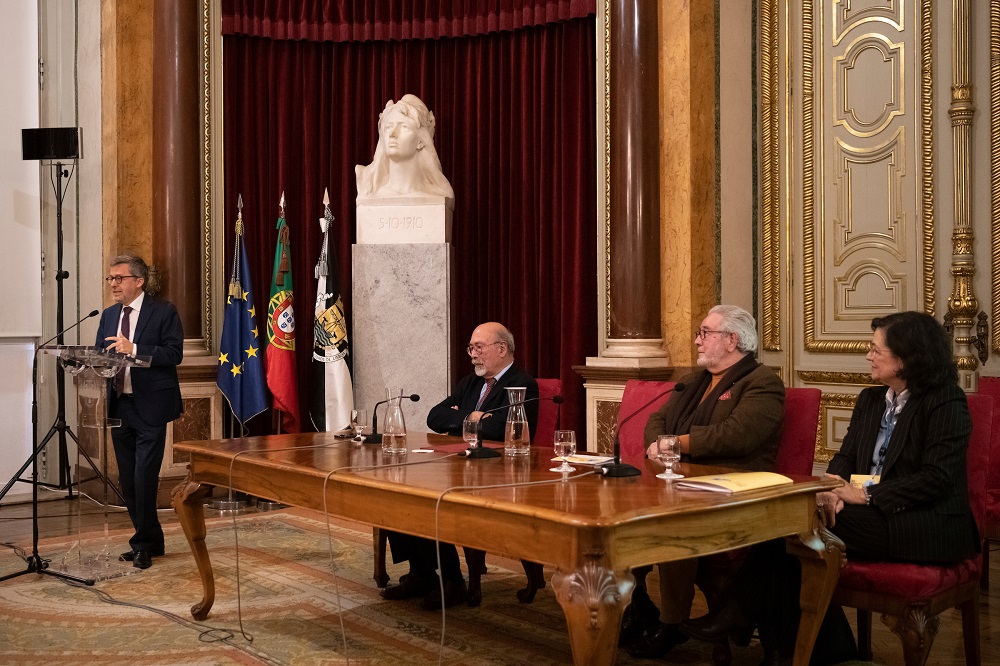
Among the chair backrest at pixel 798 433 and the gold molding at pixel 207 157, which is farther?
the gold molding at pixel 207 157

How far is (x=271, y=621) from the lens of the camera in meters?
3.82

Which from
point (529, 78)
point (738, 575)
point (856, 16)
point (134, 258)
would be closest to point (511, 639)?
point (738, 575)

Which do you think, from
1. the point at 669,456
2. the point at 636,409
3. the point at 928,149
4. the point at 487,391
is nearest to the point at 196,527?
the point at 487,391

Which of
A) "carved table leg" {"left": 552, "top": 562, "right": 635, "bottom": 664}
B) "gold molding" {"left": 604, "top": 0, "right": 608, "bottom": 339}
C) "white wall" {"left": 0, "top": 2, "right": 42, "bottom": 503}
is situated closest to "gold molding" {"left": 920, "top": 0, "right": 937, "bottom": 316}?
"gold molding" {"left": 604, "top": 0, "right": 608, "bottom": 339}

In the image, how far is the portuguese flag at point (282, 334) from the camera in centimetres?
634

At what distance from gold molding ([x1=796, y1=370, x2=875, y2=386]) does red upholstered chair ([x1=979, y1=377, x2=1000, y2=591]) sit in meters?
0.78

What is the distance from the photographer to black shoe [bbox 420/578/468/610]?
399 cm

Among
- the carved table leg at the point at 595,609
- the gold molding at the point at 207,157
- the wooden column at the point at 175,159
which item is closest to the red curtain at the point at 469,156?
the gold molding at the point at 207,157

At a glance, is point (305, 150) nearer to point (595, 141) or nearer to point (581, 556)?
point (595, 141)

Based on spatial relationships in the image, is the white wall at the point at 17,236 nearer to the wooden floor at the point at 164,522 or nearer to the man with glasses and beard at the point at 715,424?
the wooden floor at the point at 164,522

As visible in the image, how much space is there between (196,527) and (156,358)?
121cm

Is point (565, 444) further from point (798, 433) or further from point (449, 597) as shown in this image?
point (449, 597)

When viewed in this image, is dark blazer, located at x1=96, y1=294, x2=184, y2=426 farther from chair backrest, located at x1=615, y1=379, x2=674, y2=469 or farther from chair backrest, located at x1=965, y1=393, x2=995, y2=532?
chair backrest, located at x1=965, y1=393, x2=995, y2=532

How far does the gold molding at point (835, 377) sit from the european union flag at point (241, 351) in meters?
3.10
